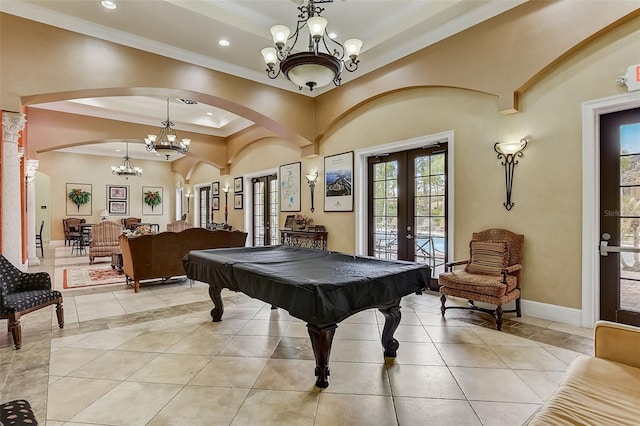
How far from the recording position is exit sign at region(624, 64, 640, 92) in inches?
127

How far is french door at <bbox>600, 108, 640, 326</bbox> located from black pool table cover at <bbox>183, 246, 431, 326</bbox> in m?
2.31

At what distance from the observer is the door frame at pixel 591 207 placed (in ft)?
11.7

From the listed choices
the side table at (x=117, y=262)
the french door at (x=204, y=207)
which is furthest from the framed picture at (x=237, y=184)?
the side table at (x=117, y=262)

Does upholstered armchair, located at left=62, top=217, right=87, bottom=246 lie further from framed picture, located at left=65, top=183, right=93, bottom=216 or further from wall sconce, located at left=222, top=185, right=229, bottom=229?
wall sconce, located at left=222, top=185, right=229, bottom=229

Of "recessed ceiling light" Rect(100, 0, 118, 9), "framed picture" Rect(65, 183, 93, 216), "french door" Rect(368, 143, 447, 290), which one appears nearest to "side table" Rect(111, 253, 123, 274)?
"recessed ceiling light" Rect(100, 0, 118, 9)

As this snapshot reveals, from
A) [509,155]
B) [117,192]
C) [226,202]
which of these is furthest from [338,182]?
[117,192]

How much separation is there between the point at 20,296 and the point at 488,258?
17.5ft

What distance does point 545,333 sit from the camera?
11.4ft

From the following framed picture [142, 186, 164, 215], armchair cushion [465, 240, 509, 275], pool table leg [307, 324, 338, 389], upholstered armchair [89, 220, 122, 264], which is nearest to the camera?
pool table leg [307, 324, 338, 389]

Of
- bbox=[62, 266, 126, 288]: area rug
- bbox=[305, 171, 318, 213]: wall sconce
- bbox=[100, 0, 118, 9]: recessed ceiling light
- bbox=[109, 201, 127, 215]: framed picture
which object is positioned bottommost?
bbox=[62, 266, 126, 288]: area rug

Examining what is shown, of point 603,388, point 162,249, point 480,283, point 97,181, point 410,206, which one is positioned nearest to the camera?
Result: point 603,388

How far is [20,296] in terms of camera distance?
331cm

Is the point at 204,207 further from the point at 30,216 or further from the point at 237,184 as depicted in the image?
the point at 30,216

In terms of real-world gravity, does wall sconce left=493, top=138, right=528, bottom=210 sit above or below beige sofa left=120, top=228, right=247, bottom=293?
above
